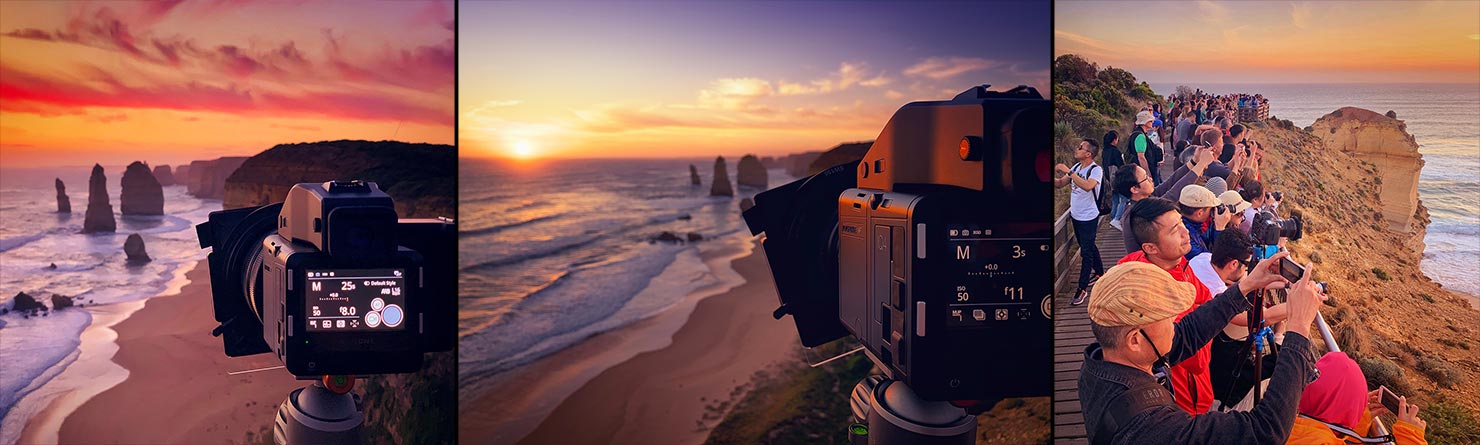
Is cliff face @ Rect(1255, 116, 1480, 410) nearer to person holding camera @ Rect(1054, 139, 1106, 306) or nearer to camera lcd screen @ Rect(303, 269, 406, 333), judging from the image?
person holding camera @ Rect(1054, 139, 1106, 306)

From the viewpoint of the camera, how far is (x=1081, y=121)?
9.73 ft

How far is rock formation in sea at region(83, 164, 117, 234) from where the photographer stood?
11.0 ft

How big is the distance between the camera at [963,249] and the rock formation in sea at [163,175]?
9.08ft

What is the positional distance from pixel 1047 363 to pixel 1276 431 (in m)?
0.58

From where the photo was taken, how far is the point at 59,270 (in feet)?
11.1

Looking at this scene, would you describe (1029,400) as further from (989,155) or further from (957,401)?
(989,155)

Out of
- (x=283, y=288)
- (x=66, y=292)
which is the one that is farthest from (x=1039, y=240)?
(x=66, y=292)

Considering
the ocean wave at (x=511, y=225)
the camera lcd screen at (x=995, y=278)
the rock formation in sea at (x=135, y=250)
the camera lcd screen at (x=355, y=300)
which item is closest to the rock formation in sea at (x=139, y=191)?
the rock formation in sea at (x=135, y=250)

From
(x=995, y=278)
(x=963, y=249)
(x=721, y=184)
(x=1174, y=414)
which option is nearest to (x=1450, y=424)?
(x=1174, y=414)

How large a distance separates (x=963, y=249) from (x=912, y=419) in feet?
1.77

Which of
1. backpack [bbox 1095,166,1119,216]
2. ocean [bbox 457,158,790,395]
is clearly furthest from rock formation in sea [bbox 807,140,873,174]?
backpack [bbox 1095,166,1119,216]

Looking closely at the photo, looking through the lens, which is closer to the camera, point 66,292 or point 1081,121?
point 1081,121

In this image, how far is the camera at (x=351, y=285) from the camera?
2436 mm

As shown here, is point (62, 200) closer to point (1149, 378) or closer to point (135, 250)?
point (135, 250)
